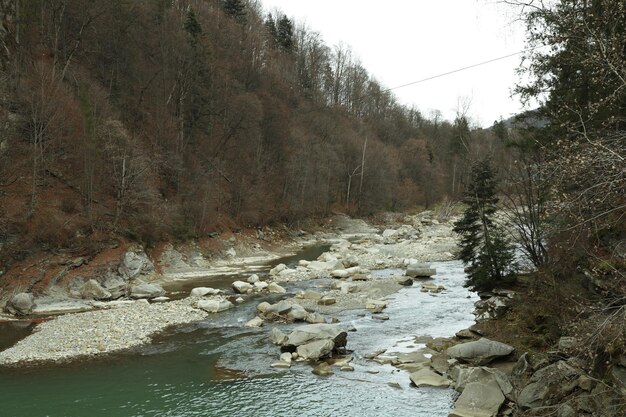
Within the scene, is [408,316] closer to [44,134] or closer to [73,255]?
[73,255]

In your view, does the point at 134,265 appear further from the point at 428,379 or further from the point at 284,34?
the point at 284,34

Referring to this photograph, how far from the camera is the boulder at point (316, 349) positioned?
1353 cm

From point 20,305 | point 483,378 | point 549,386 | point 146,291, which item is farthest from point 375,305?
point 20,305

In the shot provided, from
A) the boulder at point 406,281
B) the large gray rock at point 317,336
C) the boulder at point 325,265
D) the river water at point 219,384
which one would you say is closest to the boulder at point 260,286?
the boulder at point 325,265

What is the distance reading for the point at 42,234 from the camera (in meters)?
22.3

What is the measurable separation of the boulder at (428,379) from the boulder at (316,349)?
9.19 feet

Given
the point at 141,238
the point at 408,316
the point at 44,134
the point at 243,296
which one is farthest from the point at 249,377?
the point at 44,134

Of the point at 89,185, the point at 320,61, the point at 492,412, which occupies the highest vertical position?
the point at 320,61

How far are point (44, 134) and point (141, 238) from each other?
7800 millimetres

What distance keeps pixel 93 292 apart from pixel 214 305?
621 cm

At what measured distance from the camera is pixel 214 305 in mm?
19469

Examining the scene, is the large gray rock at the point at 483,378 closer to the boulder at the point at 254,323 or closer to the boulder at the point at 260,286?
the boulder at the point at 254,323

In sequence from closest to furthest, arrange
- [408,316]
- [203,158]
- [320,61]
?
[408,316], [203,158], [320,61]

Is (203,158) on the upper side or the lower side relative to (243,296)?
upper
